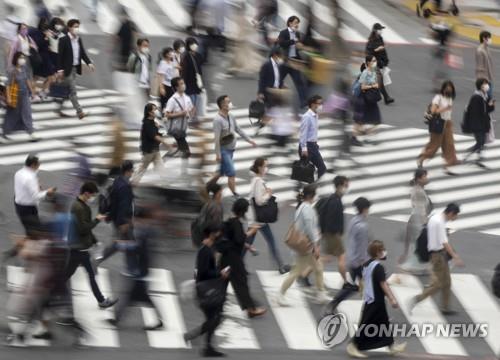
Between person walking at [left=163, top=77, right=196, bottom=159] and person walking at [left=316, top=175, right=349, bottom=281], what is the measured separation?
4779 millimetres

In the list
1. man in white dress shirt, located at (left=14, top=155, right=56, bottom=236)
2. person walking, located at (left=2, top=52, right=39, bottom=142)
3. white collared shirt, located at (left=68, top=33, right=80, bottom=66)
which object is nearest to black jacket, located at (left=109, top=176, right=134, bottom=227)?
man in white dress shirt, located at (left=14, top=155, right=56, bottom=236)

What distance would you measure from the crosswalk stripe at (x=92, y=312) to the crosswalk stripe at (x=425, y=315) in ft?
12.2

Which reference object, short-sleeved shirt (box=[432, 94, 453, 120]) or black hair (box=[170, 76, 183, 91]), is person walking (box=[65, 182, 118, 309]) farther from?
short-sleeved shirt (box=[432, 94, 453, 120])

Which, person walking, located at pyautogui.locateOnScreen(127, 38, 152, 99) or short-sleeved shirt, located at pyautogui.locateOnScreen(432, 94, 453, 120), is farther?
person walking, located at pyautogui.locateOnScreen(127, 38, 152, 99)

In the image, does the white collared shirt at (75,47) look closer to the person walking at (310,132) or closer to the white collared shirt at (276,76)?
the white collared shirt at (276,76)

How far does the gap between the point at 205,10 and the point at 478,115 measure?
24.7ft

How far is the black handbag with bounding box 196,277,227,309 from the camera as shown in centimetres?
1809

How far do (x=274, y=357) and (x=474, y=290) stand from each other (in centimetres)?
393

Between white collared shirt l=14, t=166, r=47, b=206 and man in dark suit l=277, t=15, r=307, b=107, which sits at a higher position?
white collared shirt l=14, t=166, r=47, b=206

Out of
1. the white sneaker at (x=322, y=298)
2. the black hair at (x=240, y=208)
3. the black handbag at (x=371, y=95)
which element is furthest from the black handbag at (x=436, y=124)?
the black hair at (x=240, y=208)

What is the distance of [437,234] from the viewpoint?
20047 millimetres

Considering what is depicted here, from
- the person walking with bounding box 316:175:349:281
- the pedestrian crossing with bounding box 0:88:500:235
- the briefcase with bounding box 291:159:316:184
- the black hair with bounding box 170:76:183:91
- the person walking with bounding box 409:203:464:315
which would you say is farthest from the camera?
the black hair with bounding box 170:76:183:91

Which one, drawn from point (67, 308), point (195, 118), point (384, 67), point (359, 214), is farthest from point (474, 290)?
point (384, 67)

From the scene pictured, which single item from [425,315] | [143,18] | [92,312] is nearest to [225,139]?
[425,315]
